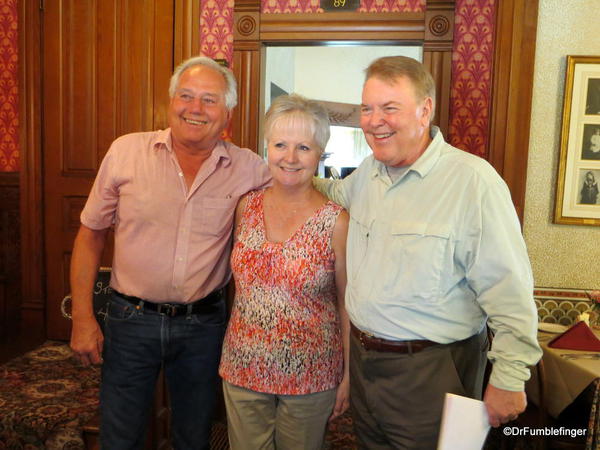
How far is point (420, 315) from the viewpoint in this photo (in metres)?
1.55

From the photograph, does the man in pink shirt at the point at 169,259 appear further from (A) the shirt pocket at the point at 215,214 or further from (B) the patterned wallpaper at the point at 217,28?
(B) the patterned wallpaper at the point at 217,28

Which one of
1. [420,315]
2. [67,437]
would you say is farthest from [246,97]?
[420,315]

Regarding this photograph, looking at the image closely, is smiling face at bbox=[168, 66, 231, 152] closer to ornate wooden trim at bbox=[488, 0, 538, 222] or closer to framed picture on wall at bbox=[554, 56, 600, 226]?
ornate wooden trim at bbox=[488, 0, 538, 222]

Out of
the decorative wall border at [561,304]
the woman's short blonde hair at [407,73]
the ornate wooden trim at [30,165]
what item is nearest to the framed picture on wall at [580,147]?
the decorative wall border at [561,304]

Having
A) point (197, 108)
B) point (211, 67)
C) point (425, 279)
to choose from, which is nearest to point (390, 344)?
point (425, 279)

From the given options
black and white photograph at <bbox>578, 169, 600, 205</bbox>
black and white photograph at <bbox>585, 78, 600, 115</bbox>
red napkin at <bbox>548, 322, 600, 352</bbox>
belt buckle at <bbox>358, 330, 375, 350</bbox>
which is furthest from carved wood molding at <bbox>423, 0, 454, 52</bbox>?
belt buckle at <bbox>358, 330, 375, 350</bbox>

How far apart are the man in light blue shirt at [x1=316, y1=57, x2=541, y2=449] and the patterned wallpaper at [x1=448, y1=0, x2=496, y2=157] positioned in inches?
83.2

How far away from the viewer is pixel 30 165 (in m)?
4.15

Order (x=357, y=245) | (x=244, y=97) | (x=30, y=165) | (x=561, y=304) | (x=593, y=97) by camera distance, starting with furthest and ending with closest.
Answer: (x=30, y=165), (x=244, y=97), (x=561, y=304), (x=593, y=97), (x=357, y=245)

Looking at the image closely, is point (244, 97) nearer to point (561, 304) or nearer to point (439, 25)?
point (439, 25)

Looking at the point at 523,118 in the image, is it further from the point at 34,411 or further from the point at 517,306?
the point at 34,411

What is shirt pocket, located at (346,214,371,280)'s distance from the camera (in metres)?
1.65

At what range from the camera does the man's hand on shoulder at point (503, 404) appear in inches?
57.3

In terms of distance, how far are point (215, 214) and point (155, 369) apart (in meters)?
0.61
